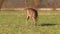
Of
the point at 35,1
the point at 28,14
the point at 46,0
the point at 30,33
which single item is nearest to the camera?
the point at 30,33

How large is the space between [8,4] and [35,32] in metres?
40.2

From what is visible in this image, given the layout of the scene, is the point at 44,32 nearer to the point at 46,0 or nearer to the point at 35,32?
the point at 35,32

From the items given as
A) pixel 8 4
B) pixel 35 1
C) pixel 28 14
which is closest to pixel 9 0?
pixel 8 4

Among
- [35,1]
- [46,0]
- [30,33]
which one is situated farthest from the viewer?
[46,0]

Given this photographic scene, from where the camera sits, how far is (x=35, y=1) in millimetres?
52469

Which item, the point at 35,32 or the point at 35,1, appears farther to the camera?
the point at 35,1

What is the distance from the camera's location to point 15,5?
176 ft

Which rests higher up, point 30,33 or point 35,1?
point 30,33

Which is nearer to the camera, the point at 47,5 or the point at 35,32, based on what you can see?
the point at 35,32

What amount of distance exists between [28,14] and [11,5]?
3652cm

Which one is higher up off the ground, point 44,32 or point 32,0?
point 44,32

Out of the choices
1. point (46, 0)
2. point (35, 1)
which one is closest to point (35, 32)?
point (35, 1)

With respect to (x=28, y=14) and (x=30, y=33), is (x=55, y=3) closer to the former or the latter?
(x=28, y=14)

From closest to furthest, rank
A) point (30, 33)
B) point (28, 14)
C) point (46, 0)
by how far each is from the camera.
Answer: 1. point (30, 33)
2. point (28, 14)
3. point (46, 0)
